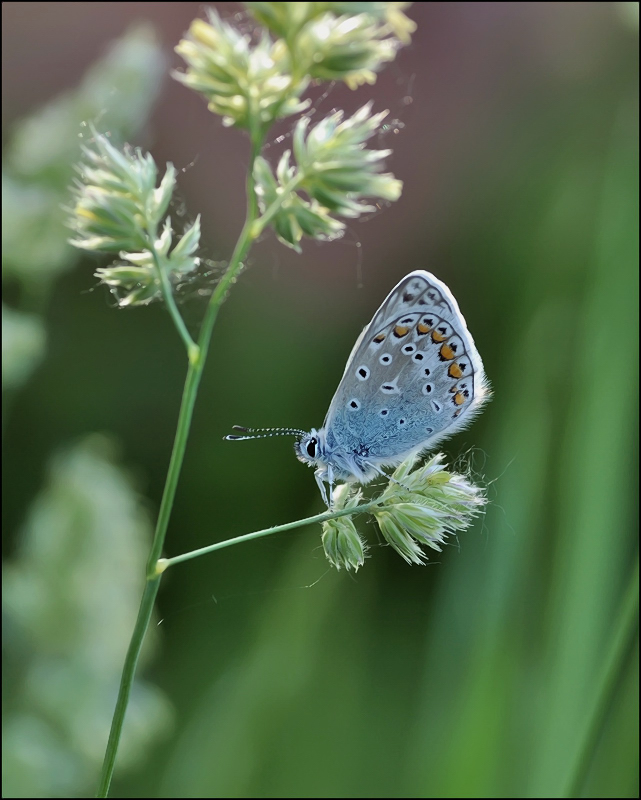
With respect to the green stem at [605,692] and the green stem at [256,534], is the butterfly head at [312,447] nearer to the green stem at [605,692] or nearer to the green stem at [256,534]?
the green stem at [256,534]

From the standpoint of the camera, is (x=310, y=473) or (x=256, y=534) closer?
(x=256, y=534)

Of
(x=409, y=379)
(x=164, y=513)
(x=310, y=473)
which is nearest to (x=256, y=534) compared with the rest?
(x=164, y=513)

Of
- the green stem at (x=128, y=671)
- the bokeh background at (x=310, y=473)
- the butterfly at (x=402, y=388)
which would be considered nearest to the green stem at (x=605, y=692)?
the bokeh background at (x=310, y=473)

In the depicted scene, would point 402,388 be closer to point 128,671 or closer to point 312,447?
point 312,447

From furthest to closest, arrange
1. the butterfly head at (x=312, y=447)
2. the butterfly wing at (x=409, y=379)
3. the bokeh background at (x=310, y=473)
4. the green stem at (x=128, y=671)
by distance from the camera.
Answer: the bokeh background at (x=310, y=473)
the butterfly head at (x=312, y=447)
the butterfly wing at (x=409, y=379)
the green stem at (x=128, y=671)

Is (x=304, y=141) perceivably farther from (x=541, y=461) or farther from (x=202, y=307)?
(x=202, y=307)

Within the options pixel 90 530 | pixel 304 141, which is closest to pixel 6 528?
pixel 90 530

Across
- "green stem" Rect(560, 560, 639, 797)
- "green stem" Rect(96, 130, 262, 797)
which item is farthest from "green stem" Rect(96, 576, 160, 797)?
"green stem" Rect(560, 560, 639, 797)
